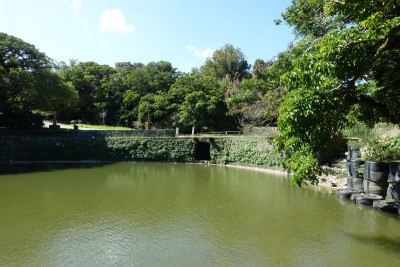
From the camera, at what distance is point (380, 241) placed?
6938 mm

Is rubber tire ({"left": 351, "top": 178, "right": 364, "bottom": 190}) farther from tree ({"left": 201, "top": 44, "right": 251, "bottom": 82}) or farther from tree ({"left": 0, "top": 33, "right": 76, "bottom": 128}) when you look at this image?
tree ({"left": 201, "top": 44, "right": 251, "bottom": 82})

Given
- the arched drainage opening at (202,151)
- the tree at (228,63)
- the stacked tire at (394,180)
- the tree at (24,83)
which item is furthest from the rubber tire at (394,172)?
the tree at (228,63)

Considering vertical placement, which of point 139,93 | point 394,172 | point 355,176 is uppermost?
point 139,93

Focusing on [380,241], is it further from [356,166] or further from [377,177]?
[356,166]

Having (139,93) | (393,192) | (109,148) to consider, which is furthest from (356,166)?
(139,93)

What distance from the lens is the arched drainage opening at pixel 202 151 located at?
24.1 meters

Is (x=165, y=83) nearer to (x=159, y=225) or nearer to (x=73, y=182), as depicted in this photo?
(x=73, y=182)

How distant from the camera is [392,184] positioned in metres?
9.59

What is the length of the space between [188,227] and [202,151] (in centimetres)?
1675

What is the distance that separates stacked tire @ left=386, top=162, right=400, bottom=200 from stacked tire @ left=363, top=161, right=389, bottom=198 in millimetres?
415

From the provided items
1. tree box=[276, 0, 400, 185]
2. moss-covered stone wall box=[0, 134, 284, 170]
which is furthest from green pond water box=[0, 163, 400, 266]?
moss-covered stone wall box=[0, 134, 284, 170]

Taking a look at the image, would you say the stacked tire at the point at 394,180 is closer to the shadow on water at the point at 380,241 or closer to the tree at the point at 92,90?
the shadow on water at the point at 380,241

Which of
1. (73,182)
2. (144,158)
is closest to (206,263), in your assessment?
(73,182)

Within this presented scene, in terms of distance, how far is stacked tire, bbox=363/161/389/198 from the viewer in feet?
33.2
